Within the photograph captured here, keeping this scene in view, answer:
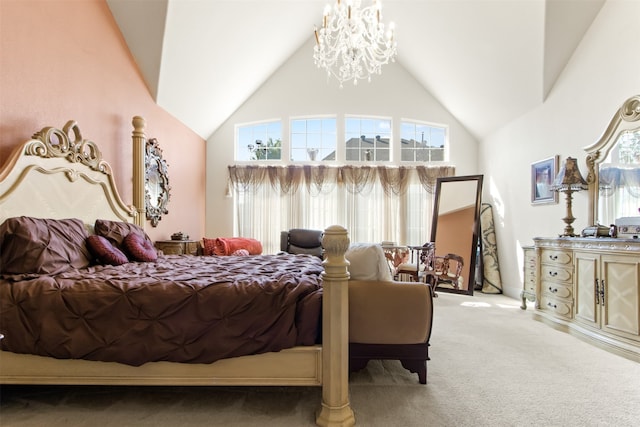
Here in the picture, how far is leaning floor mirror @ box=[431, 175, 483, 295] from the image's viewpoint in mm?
4992

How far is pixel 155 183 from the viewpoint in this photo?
4227mm

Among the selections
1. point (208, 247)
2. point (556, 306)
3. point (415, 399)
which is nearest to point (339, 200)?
point (208, 247)

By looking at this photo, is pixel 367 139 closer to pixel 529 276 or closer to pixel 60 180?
pixel 529 276

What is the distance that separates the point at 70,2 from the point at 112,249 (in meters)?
2.20

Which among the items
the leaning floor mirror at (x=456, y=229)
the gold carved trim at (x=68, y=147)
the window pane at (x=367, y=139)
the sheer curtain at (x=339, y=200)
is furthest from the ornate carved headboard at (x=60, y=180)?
the leaning floor mirror at (x=456, y=229)

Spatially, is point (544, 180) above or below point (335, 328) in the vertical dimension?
above

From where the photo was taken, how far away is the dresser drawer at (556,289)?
3.25m

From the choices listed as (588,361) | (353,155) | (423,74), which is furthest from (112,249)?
(423,74)

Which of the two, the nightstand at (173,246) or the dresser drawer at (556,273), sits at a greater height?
the nightstand at (173,246)

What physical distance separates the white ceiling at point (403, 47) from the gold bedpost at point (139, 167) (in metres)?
0.76

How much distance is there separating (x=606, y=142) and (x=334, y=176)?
371 cm

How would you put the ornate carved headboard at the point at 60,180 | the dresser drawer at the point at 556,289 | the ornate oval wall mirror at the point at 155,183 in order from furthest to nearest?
the ornate oval wall mirror at the point at 155,183 < the dresser drawer at the point at 556,289 < the ornate carved headboard at the point at 60,180

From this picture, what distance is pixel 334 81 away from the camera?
609cm

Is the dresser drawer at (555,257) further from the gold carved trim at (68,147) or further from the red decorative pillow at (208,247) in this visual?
the gold carved trim at (68,147)
